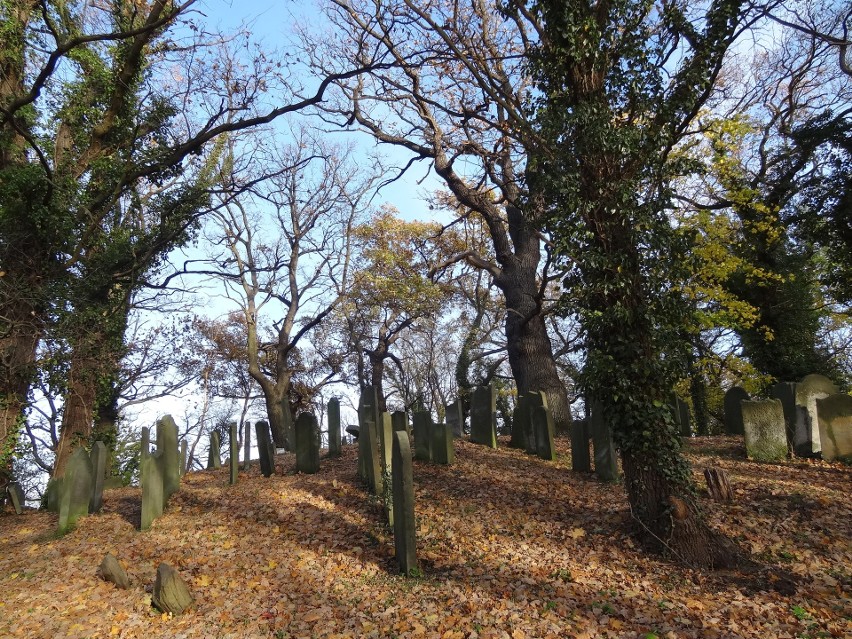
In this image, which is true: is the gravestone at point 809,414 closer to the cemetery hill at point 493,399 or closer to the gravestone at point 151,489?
the cemetery hill at point 493,399

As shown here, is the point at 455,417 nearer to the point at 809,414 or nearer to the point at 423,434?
the point at 423,434

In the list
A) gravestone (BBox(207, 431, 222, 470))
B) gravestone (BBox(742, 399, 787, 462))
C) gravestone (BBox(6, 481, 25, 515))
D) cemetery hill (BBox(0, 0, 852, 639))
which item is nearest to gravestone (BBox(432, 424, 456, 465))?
cemetery hill (BBox(0, 0, 852, 639))

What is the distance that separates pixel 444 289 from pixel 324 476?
16.0 metres

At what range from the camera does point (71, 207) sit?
34.4ft

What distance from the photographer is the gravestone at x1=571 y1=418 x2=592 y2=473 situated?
8.85 meters

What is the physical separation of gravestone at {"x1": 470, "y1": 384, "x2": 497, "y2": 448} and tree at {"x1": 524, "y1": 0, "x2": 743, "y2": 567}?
4.66m

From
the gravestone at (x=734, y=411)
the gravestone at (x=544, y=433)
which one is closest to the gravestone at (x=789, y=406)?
the gravestone at (x=734, y=411)

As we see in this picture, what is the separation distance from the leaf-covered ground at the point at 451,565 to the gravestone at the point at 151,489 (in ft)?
0.75

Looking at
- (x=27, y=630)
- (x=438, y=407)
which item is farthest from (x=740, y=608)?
(x=438, y=407)

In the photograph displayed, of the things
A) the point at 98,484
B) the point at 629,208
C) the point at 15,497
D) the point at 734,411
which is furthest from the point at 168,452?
the point at 734,411

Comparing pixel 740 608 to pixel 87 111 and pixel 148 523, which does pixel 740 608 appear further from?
pixel 87 111

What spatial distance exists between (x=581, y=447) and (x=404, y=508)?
395 centimetres

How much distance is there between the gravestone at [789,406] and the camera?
366 inches

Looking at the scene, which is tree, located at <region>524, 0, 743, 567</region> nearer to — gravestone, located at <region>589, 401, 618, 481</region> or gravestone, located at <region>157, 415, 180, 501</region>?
gravestone, located at <region>589, 401, 618, 481</region>
